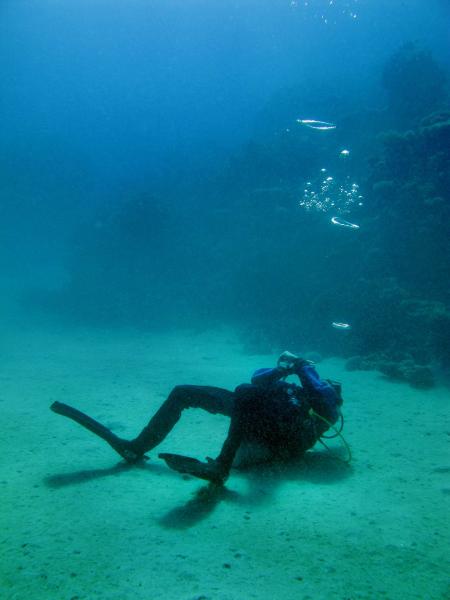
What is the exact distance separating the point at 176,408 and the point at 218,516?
1.62m

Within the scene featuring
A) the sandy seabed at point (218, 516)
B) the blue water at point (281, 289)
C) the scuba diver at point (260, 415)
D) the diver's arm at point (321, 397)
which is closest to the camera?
Result: the sandy seabed at point (218, 516)

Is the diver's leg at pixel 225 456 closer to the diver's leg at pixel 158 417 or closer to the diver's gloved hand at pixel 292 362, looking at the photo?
the diver's leg at pixel 158 417

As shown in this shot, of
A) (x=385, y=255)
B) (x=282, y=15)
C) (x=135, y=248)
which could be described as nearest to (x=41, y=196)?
(x=135, y=248)

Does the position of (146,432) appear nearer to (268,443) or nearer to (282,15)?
(268,443)

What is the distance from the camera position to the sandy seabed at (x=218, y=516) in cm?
240

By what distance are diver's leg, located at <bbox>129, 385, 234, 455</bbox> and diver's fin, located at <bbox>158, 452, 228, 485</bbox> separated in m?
0.87

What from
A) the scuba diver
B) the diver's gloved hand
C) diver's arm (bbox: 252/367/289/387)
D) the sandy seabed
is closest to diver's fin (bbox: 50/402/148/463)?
the scuba diver

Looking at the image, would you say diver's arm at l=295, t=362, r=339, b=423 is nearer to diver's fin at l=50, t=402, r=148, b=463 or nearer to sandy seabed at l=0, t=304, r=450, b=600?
sandy seabed at l=0, t=304, r=450, b=600

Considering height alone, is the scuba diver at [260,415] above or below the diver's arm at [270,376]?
below

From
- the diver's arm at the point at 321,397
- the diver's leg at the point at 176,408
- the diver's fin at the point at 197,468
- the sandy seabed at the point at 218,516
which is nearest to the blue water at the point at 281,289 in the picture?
the sandy seabed at the point at 218,516

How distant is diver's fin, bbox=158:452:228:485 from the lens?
12.0 ft

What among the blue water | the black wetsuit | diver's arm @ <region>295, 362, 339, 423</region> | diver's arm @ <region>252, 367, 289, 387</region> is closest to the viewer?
the blue water

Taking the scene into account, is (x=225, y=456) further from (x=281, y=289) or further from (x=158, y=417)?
(x=281, y=289)

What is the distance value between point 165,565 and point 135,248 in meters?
25.5
